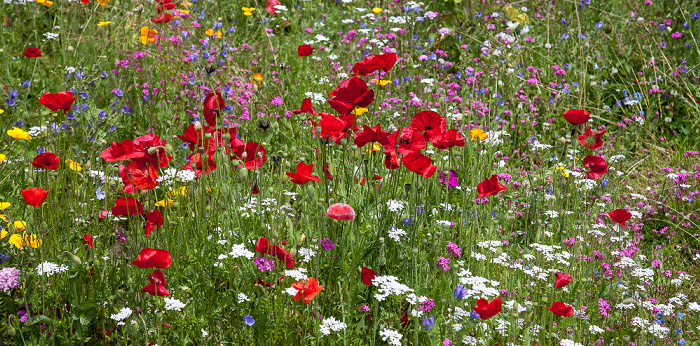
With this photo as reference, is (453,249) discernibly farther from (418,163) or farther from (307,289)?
(307,289)

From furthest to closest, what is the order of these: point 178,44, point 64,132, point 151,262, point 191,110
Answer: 1. point 178,44
2. point 191,110
3. point 64,132
4. point 151,262

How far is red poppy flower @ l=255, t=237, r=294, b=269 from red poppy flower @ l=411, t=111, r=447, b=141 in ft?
2.05

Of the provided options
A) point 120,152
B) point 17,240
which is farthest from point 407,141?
point 17,240

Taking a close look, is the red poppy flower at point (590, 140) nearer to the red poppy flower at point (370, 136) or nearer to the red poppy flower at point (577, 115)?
the red poppy flower at point (577, 115)

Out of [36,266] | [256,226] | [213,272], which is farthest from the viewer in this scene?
[256,226]

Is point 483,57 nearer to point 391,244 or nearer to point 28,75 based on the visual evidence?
point 391,244

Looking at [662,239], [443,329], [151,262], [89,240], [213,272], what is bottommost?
[662,239]

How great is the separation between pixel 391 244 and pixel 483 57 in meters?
2.58

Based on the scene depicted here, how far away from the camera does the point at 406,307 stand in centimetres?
213

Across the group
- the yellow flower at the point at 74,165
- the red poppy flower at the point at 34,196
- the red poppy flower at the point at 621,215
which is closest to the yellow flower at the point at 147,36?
the yellow flower at the point at 74,165

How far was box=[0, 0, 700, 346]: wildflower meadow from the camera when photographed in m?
1.95

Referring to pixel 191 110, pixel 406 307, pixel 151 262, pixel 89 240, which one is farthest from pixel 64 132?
pixel 406 307

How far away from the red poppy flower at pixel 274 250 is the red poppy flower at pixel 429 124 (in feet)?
2.05

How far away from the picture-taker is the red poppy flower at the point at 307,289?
5.50 feet
